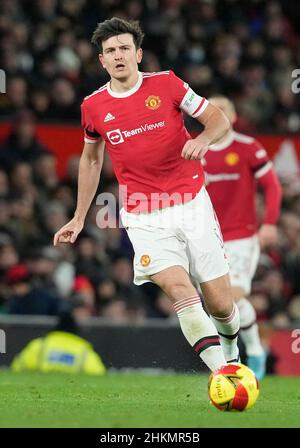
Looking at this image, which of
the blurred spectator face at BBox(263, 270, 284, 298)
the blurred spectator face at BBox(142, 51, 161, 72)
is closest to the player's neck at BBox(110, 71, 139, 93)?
the blurred spectator face at BBox(263, 270, 284, 298)

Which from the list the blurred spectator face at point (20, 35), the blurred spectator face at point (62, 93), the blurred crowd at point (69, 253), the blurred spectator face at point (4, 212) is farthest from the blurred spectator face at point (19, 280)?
the blurred spectator face at point (20, 35)

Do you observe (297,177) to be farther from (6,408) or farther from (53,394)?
(6,408)

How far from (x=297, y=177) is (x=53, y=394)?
32.1 feet

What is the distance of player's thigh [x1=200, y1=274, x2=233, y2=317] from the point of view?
26.2 ft

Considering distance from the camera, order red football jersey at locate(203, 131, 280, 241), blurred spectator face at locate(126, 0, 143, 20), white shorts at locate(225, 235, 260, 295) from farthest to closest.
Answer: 1. blurred spectator face at locate(126, 0, 143, 20)
2. red football jersey at locate(203, 131, 280, 241)
3. white shorts at locate(225, 235, 260, 295)

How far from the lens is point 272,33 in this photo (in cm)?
2009

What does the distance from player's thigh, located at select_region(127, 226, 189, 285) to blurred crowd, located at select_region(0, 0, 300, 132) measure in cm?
788

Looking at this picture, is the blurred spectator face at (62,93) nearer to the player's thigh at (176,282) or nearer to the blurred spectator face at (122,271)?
the blurred spectator face at (122,271)

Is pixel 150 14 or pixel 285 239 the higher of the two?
pixel 150 14

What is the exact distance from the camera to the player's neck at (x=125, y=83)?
315 inches

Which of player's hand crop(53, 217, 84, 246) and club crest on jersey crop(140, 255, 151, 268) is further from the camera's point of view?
player's hand crop(53, 217, 84, 246)

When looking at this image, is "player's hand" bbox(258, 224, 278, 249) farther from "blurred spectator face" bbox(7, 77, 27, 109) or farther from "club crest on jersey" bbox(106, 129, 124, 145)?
"blurred spectator face" bbox(7, 77, 27, 109)
